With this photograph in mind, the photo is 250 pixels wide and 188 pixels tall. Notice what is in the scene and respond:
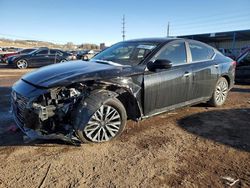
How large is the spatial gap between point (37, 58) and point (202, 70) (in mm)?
15031

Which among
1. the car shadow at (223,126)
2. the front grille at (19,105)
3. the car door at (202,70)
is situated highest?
the car door at (202,70)

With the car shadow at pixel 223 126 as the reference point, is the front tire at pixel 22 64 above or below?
above

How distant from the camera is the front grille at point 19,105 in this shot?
155 inches

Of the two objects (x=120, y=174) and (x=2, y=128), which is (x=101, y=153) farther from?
(x=2, y=128)

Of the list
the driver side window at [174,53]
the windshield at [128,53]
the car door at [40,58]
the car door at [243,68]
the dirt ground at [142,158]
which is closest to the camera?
the dirt ground at [142,158]

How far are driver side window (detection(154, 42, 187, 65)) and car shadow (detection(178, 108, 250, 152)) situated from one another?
1.21 m

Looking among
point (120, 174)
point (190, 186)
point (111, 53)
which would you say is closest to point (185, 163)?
point (190, 186)

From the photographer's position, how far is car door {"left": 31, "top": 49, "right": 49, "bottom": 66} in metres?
18.4

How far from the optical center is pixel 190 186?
3.05 meters

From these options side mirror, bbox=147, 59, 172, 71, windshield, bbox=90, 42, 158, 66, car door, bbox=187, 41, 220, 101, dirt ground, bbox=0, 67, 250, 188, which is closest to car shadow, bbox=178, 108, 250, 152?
dirt ground, bbox=0, 67, 250, 188

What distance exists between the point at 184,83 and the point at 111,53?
5.20 feet

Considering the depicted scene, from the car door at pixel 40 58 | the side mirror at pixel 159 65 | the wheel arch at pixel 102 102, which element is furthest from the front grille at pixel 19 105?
the car door at pixel 40 58

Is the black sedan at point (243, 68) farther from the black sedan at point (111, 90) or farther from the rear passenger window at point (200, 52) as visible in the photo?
the black sedan at point (111, 90)

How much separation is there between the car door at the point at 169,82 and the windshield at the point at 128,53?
0.25 m
